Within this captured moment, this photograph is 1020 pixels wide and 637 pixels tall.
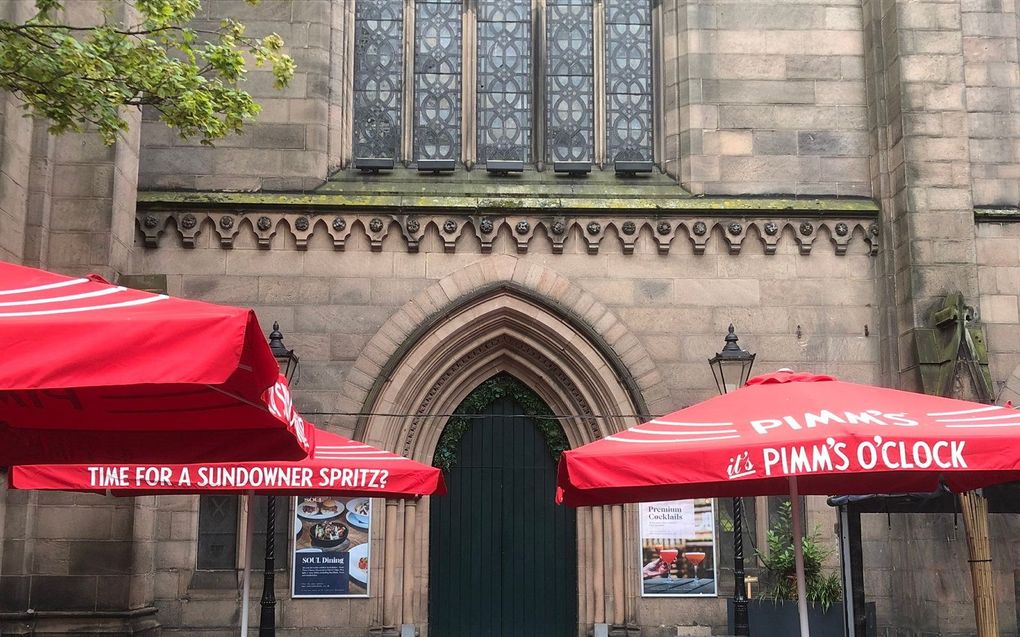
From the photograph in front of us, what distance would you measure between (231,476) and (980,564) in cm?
457

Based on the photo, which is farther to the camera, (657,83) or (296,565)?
(657,83)

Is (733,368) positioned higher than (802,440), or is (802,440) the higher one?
(733,368)

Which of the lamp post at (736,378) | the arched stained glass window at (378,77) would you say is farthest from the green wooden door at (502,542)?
the arched stained glass window at (378,77)

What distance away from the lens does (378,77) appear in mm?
13781

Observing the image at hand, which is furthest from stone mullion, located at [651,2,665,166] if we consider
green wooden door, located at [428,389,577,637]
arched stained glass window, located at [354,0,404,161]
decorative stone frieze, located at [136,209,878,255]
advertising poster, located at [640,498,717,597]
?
advertising poster, located at [640,498,717,597]

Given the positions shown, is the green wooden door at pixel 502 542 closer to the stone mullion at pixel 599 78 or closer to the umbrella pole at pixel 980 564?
the stone mullion at pixel 599 78

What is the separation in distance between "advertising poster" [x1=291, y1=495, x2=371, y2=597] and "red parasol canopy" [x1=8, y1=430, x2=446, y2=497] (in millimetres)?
4960

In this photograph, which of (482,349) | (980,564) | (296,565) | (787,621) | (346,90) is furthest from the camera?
(346,90)

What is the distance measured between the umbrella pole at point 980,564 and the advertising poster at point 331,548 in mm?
7193

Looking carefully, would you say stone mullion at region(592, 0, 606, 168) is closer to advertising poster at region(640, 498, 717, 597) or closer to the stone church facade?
the stone church facade

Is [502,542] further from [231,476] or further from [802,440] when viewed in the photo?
[802,440]

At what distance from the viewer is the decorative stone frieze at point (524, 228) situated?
1255cm

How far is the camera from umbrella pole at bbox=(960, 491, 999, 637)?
20.6 feet

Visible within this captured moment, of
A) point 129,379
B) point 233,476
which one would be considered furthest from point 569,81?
point 129,379
